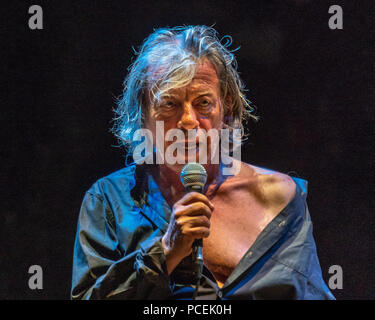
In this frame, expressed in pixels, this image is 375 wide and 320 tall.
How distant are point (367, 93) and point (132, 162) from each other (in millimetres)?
971

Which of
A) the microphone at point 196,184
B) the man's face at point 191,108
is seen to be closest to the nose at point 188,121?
the man's face at point 191,108

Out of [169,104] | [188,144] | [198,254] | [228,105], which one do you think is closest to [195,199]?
[198,254]

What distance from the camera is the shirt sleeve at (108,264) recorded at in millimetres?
1567

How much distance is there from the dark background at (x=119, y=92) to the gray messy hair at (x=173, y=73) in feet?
0.19

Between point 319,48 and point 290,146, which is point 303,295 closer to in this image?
point 290,146

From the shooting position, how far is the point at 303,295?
5.51ft

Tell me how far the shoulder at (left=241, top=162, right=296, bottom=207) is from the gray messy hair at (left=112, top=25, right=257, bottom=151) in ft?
0.70

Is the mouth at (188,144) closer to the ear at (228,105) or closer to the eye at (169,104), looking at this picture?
the eye at (169,104)

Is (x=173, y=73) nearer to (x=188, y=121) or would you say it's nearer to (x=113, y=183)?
(x=188, y=121)

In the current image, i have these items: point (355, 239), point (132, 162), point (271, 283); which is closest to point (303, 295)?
point (271, 283)

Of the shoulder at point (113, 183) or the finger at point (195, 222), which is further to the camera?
the shoulder at point (113, 183)

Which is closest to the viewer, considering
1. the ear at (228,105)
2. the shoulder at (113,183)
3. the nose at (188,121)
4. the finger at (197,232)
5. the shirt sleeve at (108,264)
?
the finger at (197,232)

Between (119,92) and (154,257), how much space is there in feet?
2.68

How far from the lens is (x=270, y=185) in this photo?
6.44ft
